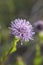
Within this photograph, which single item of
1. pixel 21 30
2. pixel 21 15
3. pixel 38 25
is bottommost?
pixel 21 30

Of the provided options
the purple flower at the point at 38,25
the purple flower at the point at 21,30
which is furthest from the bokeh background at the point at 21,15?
the purple flower at the point at 21,30

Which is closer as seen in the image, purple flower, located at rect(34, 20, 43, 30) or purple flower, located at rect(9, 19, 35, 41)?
purple flower, located at rect(9, 19, 35, 41)

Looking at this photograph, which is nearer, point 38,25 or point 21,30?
point 21,30

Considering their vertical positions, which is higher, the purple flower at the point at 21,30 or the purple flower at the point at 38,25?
the purple flower at the point at 38,25

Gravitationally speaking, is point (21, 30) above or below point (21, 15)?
below

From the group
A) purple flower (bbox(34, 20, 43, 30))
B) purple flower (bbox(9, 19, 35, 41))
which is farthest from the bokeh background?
purple flower (bbox(9, 19, 35, 41))

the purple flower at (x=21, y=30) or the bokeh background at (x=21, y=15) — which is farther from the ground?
the bokeh background at (x=21, y=15)

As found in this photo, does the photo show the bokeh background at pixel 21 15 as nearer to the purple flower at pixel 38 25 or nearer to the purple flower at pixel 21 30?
the purple flower at pixel 38 25

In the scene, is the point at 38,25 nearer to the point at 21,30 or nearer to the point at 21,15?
the point at 21,15

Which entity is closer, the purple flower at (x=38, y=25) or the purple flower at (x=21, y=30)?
the purple flower at (x=21, y=30)

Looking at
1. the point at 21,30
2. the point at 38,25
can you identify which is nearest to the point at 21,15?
the point at 38,25

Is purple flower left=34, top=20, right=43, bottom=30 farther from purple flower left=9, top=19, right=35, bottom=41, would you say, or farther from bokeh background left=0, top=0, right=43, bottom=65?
purple flower left=9, top=19, right=35, bottom=41

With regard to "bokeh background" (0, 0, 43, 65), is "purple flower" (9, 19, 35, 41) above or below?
below
